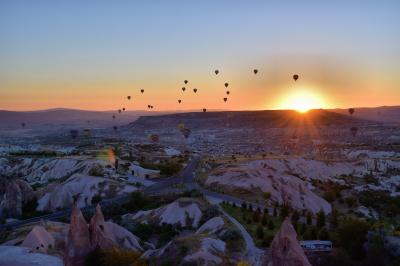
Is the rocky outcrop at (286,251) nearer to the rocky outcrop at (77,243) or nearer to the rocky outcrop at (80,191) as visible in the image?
the rocky outcrop at (77,243)

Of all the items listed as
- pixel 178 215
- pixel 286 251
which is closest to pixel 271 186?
pixel 178 215

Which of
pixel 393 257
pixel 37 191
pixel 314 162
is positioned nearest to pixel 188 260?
pixel 393 257

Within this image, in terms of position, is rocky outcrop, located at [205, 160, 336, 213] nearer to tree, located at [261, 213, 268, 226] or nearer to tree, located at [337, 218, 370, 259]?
tree, located at [261, 213, 268, 226]

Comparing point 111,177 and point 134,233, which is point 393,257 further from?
point 111,177

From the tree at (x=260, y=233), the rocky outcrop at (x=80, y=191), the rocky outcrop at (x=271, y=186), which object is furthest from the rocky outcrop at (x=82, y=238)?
the rocky outcrop at (x=271, y=186)

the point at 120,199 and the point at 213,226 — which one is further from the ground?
the point at 213,226

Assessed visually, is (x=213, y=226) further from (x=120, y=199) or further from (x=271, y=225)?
(x=120, y=199)
